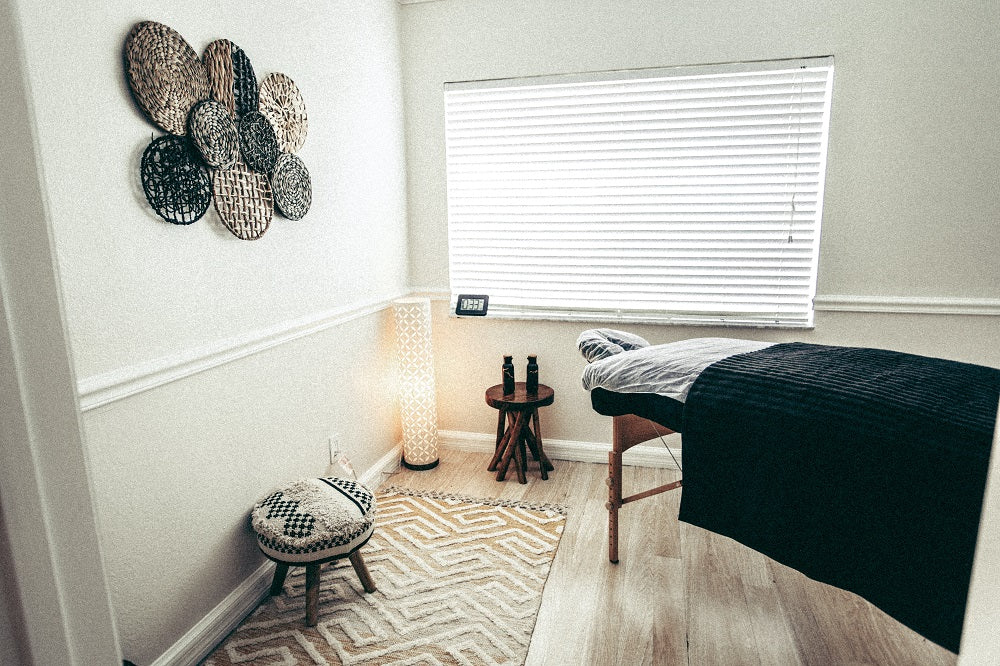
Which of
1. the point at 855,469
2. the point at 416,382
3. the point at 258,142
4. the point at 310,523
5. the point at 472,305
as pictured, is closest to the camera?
the point at 855,469

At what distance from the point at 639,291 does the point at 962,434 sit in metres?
1.83

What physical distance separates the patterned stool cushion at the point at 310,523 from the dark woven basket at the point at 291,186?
1.03 m

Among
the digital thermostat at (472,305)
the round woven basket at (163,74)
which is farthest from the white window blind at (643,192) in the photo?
the round woven basket at (163,74)

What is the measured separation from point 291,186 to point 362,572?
143 centimetres

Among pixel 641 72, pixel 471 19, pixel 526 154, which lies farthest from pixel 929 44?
pixel 471 19

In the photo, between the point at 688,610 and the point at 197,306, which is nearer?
the point at 197,306

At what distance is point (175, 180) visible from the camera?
1622 mm

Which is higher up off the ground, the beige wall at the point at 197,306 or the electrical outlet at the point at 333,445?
the beige wall at the point at 197,306

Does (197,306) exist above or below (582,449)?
above

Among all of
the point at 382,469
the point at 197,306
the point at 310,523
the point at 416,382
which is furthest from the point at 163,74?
the point at 382,469

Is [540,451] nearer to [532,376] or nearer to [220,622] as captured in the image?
[532,376]

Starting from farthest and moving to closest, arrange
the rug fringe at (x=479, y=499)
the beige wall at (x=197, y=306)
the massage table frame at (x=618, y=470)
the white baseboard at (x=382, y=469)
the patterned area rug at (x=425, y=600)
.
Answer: the white baseboard at (x=382, y=469) → the rug fringe at (x=479, y=499) → the massage table frame at (x=618, y=470) → the patterned area rug at (x=425, y=600) → the beige wall at (x=197, y=306)

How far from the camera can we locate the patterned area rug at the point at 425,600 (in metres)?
1.77

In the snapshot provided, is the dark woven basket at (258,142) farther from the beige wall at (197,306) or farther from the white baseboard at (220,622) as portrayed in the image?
the white baseboard at (220,622)
